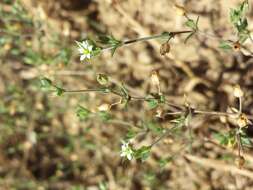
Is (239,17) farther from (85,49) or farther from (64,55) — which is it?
(64,55)

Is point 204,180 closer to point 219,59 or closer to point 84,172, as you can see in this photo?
point 219,59

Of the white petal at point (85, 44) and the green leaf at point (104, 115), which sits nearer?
the white petal at point (85, 44)

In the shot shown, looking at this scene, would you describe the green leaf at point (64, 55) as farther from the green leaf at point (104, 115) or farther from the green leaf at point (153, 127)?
the green leaf at point (153, 127)

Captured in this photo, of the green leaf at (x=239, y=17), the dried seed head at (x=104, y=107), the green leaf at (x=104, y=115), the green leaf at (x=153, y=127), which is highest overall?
the green leaf at (x=239, y=17)

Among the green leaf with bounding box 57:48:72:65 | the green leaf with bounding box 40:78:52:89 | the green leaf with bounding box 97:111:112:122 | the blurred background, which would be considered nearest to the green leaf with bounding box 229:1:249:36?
the blurred background

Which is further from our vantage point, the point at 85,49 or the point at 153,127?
the point at 153,127

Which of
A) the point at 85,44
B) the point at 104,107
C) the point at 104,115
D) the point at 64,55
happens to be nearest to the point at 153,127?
the point at 104,115

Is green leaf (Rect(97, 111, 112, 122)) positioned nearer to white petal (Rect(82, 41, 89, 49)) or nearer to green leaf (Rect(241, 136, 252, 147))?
white petal (Rect(82, 41, 89, 49))

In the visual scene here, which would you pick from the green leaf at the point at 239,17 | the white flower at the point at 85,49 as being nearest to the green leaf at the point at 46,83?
the white flower at the point at 85,49
